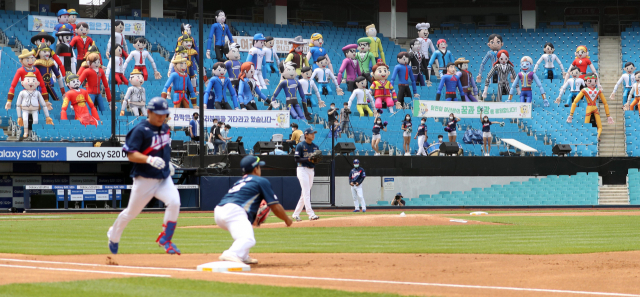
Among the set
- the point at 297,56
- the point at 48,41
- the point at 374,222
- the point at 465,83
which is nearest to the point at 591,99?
the point at 465,83

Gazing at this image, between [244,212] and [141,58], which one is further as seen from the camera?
[141,58]

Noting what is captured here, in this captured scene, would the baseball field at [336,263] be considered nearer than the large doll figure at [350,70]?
Yes

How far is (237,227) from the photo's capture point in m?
8.70

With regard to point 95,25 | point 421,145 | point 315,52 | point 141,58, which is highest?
point 95,25

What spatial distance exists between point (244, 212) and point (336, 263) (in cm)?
148

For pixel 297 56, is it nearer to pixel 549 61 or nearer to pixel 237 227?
pixel 549 61

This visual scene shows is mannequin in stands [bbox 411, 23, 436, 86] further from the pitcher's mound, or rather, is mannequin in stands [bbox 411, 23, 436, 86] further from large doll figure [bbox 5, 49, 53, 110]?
the pitcher's mound

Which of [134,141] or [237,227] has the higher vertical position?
[134,141]

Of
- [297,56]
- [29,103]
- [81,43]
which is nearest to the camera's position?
[29,103]

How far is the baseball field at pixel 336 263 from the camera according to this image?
711 centimetres

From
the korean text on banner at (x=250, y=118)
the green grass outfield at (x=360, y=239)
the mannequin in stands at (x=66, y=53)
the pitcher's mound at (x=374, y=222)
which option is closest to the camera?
the green grass outfield at (x=360, y=239)

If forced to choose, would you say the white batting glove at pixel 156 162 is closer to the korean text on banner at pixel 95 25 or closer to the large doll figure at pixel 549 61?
the korean text on banner at pixel 95 25

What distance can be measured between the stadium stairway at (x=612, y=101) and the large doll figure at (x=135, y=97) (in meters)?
22.2

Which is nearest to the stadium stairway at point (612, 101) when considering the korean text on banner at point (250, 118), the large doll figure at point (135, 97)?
the korean text on banner at point (250, 118)
